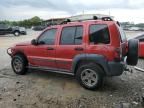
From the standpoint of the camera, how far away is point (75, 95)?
6316 millimetres

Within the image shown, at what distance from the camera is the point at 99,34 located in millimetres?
6559

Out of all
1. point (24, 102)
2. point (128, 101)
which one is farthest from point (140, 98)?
point (24, 102)

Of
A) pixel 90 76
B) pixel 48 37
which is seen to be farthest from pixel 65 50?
pixel 90 76

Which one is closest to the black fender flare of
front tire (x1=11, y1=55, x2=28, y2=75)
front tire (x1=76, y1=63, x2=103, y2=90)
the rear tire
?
front tire (x1=76, y1=63, x2=103, y2=90)

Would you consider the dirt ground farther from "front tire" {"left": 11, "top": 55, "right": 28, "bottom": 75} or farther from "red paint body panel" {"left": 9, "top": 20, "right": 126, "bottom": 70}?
"red paint body panel" {"left": 9, "top": 20, "right": 126, "bottom": 70}

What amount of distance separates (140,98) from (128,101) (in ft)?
1.21

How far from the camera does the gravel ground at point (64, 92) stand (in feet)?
18.7

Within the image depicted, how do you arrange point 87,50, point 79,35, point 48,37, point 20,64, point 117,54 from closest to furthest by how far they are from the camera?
point 117,54 < point 87,50 < point 79,35 < point 48,37 < point 20,64

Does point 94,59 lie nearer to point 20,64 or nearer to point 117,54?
point 117,54

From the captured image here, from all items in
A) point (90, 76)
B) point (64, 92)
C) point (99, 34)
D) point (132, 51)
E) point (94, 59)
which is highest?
point (99, 34)

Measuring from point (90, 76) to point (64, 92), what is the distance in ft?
2.74

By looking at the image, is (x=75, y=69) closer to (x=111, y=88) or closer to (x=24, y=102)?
(x=111, y=88)

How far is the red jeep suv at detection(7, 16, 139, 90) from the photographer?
20.9ft

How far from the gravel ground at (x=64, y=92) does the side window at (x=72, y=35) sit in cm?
128
